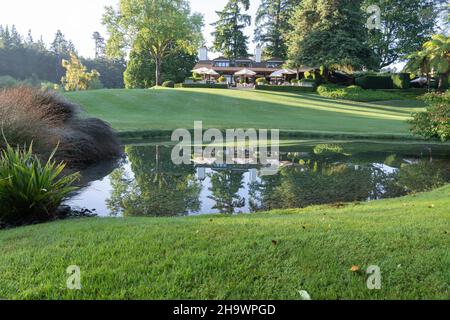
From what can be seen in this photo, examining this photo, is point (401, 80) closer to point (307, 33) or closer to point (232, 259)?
point (307, 33)

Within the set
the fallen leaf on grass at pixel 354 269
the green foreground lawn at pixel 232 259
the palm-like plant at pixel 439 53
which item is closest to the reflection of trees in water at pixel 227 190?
the green foreground lawn at pixel 232 259

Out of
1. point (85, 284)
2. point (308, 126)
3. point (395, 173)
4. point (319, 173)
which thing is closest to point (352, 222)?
point (85, 284)

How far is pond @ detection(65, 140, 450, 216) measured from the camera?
7641 mm

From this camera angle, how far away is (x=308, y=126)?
22.4m

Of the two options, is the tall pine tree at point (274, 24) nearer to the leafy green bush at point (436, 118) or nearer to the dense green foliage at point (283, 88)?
the dense green foliage at point (283, 88)

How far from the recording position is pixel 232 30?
198 ft

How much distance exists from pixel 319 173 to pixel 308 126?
11992mm

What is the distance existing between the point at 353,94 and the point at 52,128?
113 feet

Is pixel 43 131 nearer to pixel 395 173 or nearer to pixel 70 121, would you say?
pixel 70 121

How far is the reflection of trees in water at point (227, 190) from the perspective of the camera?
300 inches

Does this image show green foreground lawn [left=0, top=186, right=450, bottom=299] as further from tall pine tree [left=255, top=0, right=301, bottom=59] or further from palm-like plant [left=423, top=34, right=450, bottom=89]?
tall pine tree [left=255, top=0, right=301, bottom=59]

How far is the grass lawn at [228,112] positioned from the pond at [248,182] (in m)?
6.48

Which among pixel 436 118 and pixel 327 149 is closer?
pixel 436 118

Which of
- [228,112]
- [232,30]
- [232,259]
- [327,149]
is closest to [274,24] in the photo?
[232,30]
